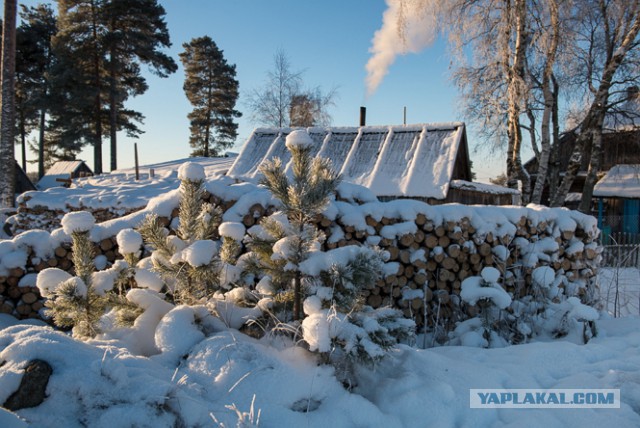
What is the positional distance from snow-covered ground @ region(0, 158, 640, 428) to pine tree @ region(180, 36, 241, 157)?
97.1ft

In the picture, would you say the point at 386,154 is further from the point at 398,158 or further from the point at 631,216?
the point at 631,216

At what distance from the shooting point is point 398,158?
10.5m

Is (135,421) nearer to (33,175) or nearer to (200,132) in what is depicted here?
(200,132)

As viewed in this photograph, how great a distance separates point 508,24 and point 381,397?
9851 mm

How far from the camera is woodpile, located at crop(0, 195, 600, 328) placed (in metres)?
4.33

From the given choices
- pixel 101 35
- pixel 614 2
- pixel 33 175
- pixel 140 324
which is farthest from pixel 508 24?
pixel 33 175

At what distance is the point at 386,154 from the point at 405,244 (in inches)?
254

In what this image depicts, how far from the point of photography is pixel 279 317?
3.13m

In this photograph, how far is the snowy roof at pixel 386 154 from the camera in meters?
9.63

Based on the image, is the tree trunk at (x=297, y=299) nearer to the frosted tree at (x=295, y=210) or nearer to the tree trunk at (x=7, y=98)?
the frosted tree at (x=295, y=210)

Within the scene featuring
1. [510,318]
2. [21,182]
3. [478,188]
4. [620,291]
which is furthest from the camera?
[21,182]

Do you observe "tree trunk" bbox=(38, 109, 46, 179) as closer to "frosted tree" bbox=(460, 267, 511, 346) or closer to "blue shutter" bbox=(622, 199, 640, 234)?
"frosted tree" bbox=(460, 267, 511, 346)

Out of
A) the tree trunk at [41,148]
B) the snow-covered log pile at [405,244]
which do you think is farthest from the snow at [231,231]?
the tree trunk at [41,148]

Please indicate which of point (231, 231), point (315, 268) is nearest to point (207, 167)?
point (231, 231)
